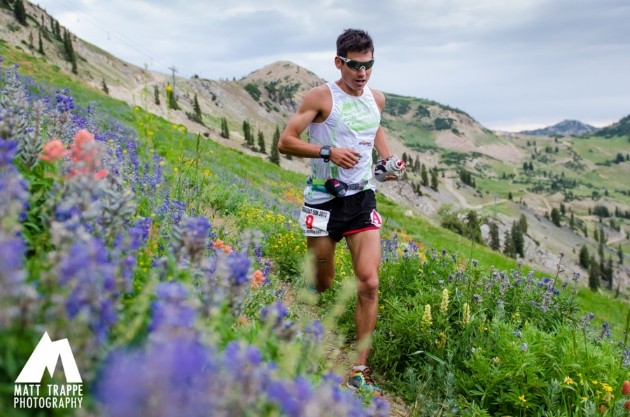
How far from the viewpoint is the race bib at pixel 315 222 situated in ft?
18.7

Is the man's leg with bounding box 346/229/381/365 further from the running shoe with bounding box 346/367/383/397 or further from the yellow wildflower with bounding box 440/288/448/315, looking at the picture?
the yellow wildflower with bounding box 440/288/448/315

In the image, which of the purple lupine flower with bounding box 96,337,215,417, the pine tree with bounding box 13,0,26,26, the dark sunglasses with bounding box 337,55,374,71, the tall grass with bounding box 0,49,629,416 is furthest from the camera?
the pine tree with bounding box 13,0,26,26

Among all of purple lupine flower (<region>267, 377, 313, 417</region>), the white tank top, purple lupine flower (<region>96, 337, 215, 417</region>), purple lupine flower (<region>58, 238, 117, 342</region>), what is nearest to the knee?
the white tank top

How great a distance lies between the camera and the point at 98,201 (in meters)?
2.24

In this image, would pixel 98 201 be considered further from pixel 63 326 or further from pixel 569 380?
pixel 569 380

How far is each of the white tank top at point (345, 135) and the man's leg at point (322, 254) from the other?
0.47 meters

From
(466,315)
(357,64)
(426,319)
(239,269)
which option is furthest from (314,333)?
(357,64)

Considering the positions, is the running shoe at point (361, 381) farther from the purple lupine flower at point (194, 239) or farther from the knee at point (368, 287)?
the purple lupine flower at point (194, 239)

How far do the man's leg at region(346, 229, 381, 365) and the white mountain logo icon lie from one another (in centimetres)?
408

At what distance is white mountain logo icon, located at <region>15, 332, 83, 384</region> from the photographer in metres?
1.55

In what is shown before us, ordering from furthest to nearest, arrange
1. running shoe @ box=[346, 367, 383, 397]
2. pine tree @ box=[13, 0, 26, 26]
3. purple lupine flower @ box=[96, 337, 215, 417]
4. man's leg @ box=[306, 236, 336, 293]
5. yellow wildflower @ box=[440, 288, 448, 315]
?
1. pine tree @ box=[13, 0, 26, 26]
2. man's leg @ box=[306, 236, 336, 293]
3. yellow wildflower @ box=[440, 288, 448, 315]
4. running shoe @ box=[346, 367, 383, 397]
5. purple lupine flower @ box=[96, 337, 215, 417]

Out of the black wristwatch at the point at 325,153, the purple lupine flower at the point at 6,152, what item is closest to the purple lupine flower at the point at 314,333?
the purple lupine flower at the point at 6,152

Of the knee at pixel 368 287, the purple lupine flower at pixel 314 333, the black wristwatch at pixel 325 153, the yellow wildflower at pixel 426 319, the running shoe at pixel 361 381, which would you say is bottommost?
the running shoe at pixel 361 381

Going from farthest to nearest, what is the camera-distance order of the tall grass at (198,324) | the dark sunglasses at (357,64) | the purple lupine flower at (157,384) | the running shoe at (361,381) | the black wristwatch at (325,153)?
the dark sunglasses at (357,64)
the black wristwatch at (325,153)
the running shoe at (361,381)
the tall grass at (198,324)
the purple lupine flower at (157,384)
